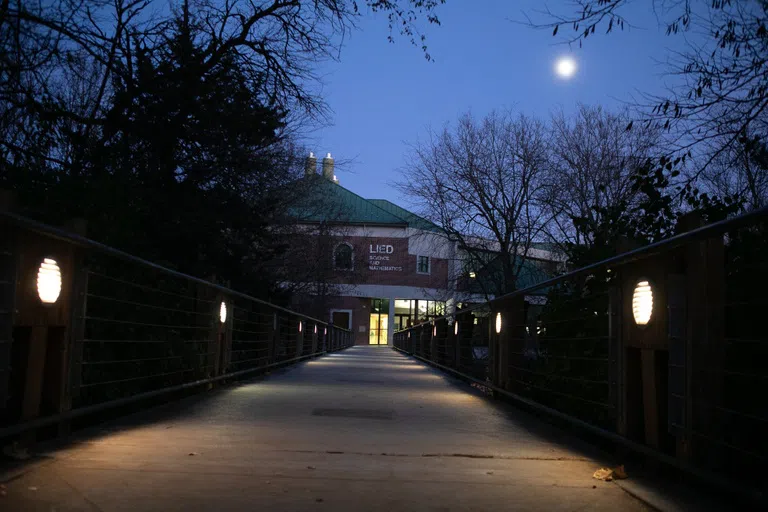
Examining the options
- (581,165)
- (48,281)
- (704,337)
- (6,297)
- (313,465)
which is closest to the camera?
(704,337)

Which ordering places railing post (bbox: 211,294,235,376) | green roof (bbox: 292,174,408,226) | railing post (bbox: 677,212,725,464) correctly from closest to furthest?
railing post (bbox: 677,212,725,464), railing post (bbox: 211,294,235,376), green roof (bbox: 292,174,408,226)

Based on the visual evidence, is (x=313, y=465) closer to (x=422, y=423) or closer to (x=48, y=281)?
(x=48, y=281)

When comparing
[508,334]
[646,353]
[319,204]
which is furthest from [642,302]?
[319,204]

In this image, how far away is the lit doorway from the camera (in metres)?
55.1

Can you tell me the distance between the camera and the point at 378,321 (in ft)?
182

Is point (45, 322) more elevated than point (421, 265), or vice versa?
point (421, 265)

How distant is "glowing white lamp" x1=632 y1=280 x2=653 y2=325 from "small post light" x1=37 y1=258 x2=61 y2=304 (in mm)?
3259

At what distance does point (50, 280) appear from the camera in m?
4.24

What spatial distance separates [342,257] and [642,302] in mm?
26266

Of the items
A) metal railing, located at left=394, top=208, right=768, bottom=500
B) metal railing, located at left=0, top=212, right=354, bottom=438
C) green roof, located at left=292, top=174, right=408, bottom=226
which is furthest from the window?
metal railing, located at left=394, top=208, right=768, bottom=500

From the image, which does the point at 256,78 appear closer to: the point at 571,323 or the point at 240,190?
the point at 240,190

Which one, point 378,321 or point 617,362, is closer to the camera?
point 617,362

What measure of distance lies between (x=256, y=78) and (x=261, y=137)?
1.29 meters

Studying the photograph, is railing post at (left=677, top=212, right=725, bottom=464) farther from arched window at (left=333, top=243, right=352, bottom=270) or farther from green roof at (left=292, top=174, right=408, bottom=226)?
arched window at (left=333, top=243, right=352, bottom=270)
